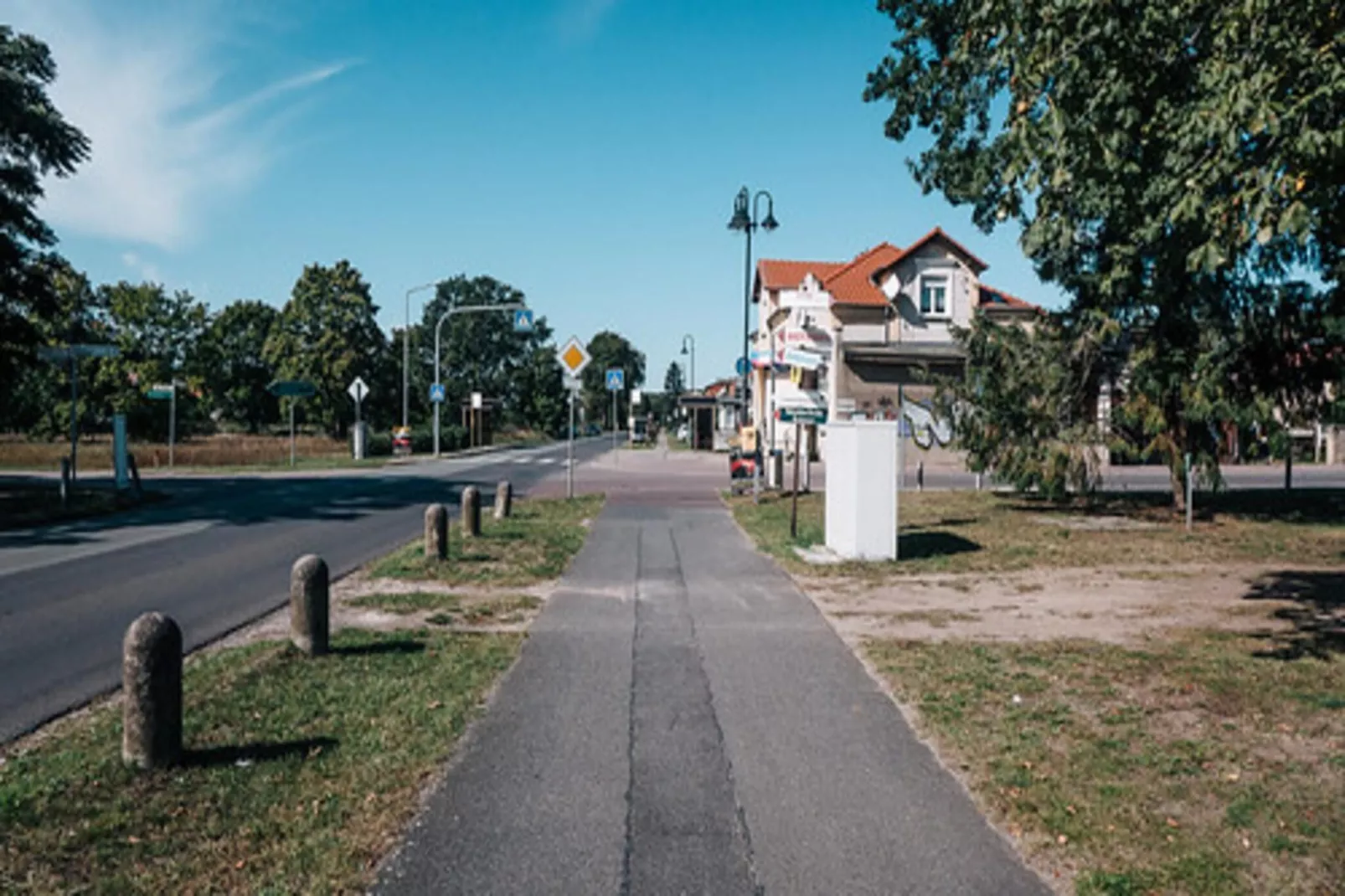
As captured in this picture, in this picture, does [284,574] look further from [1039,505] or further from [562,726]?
[1039,505]

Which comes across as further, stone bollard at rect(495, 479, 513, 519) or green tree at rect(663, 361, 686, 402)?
green tree at rect(663, 361, 686, 402)

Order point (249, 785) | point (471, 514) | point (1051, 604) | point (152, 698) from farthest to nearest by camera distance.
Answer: point (471, 514) → point (1051, 604) → point (152, 698) → point (249, 785)

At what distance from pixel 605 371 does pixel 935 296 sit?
92.8 metres

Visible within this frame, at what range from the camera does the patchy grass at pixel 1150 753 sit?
12.5ft

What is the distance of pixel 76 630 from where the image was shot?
8266 millimetres

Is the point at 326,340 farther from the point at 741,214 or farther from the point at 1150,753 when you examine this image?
the point at 1150,753

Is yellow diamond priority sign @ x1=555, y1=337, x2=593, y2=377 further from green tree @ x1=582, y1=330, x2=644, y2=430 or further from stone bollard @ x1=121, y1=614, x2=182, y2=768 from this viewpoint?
green tree @ x1=582, y1=330, x2=644, y2=430

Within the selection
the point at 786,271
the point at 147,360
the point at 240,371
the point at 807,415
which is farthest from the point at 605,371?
the point at 807,415

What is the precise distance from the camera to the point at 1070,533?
1548cm

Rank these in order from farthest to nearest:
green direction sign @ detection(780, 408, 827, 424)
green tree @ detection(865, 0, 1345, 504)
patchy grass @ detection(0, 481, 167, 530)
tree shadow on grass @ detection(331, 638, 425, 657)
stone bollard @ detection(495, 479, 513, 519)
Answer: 1. patchy grass @ detection(0, 481, 167, 530)
2. stone bollard @ detection(495, 479, 513, 519)
3. green direction sign @ detection(780, 408, 827, 424)
4. tree shadow on grass @ detection(331, 638, 425, 657)
5. green tree @ detection(865, 0, 1345, 504)

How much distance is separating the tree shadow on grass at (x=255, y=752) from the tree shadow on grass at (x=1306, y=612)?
6.73 m

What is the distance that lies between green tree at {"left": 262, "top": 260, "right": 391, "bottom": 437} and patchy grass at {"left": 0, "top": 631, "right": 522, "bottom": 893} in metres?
62.1

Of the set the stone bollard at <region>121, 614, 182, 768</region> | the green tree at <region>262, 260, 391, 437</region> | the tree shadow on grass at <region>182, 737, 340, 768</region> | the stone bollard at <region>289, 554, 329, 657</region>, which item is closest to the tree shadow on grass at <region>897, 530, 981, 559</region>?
the stone bollard at <region>289, 554, 329, 657</region>

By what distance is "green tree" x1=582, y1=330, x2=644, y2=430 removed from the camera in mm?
137125
